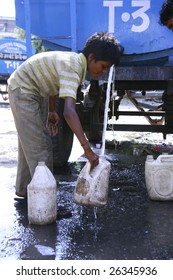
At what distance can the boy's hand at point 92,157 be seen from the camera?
2.99 metres

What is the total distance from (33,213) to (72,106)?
3.13 ft

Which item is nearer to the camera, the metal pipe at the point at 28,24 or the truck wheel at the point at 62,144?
the metal pipe at the point at 28,24

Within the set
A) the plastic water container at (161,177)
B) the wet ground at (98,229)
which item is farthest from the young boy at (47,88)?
the plastic water container at (161,177)

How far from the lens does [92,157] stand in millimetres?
3035

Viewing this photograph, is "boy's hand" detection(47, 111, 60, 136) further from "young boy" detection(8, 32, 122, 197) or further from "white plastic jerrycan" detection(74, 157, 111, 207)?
"white plastic jerrycan" detection(74, 157, 111, 207)

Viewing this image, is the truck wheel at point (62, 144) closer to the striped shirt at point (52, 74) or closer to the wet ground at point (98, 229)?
the wet ground at point (98, 229)

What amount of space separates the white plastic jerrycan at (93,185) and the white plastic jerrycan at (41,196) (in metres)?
0.23

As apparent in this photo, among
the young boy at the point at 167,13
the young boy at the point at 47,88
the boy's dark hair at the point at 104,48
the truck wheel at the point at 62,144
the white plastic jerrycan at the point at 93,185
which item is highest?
the young boy at the point at 167,13

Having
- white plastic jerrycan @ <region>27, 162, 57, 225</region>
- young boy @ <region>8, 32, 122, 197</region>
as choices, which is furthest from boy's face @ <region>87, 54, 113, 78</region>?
white plastic jerrycan @ <region>27, 162, 57, 225</region>

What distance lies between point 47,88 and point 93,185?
922 millimetres

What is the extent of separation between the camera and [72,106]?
2.89 m

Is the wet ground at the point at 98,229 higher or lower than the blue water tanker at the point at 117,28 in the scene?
lower

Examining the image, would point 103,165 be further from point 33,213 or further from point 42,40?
point 42,40
